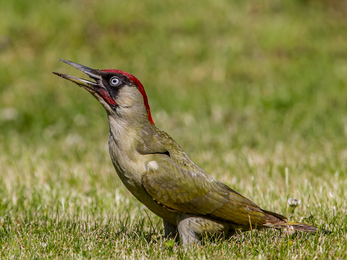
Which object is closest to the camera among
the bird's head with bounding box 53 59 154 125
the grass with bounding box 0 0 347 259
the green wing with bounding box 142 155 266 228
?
the green wing with bounding box 142 155 266 228

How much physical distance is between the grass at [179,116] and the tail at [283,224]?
0.22 ft

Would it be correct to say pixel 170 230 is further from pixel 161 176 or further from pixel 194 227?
pixel 161 176

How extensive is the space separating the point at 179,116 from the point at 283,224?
14.4 feet

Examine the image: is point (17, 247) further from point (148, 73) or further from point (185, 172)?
point (148, 73)

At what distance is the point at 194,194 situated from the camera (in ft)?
10.8

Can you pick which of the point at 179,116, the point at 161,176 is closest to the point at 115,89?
the point at 161,176

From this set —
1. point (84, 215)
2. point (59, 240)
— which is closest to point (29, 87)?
point (84, 215)

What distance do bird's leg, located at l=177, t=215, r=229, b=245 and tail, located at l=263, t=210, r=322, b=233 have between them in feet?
1.11

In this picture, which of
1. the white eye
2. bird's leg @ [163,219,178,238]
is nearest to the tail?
bird's leg @ [163,219,178,238]

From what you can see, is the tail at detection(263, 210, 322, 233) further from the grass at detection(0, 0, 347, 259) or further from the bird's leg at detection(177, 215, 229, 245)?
the bird's leg at detection(177, 215, 229, 245)

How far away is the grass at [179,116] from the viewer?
3436 millimetres

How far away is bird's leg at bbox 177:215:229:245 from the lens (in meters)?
3.23

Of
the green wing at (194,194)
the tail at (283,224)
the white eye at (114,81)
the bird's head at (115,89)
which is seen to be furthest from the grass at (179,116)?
the white eye at (114,81)

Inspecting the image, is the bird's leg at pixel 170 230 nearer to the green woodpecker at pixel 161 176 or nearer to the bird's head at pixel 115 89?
the green woodpecker at pixel 161 176
